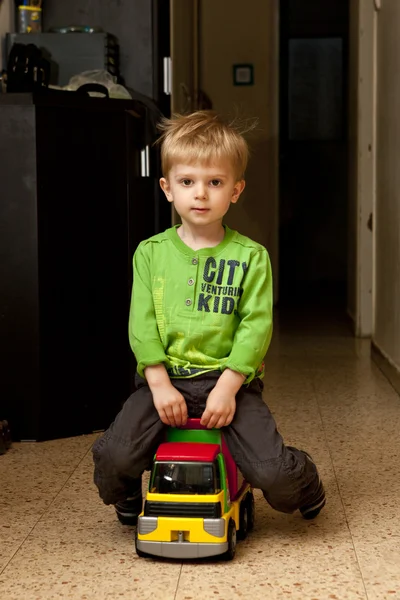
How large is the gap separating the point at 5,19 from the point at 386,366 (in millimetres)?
1743

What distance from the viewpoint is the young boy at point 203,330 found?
1.46 metres

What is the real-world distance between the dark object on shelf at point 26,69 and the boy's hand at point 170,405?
1018 millimetres

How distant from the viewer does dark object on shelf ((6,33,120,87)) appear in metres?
2.66

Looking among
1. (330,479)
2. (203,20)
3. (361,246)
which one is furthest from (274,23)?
(330,479)

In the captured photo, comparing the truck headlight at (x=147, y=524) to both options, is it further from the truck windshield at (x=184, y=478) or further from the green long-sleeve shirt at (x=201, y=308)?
the green long-sleeve shirt at (x=201, y=308)

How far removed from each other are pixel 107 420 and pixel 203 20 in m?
3.50

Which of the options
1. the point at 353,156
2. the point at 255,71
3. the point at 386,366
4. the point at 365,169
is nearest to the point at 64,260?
the point at 386,366

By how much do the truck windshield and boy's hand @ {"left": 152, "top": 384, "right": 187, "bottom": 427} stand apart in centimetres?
9

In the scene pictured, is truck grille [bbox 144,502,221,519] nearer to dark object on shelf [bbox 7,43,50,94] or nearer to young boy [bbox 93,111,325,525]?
young boy [bbox 93,111,325,525]

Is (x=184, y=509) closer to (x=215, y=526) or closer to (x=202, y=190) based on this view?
(x=215, y=526)

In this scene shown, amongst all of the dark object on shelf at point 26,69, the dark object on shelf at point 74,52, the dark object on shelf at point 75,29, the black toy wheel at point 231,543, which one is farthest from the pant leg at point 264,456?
the dark object on shelf at point 75,29

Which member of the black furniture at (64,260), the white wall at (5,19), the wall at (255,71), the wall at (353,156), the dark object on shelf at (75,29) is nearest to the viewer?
the black furniture at (64,260)

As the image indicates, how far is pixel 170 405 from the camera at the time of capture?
56.3 inches

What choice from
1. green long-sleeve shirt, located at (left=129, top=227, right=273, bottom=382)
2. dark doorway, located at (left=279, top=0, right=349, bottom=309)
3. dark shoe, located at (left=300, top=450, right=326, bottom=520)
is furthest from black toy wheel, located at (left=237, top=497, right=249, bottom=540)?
dark doorway, located at (left=279, top=0, right=349, bottom=309)
